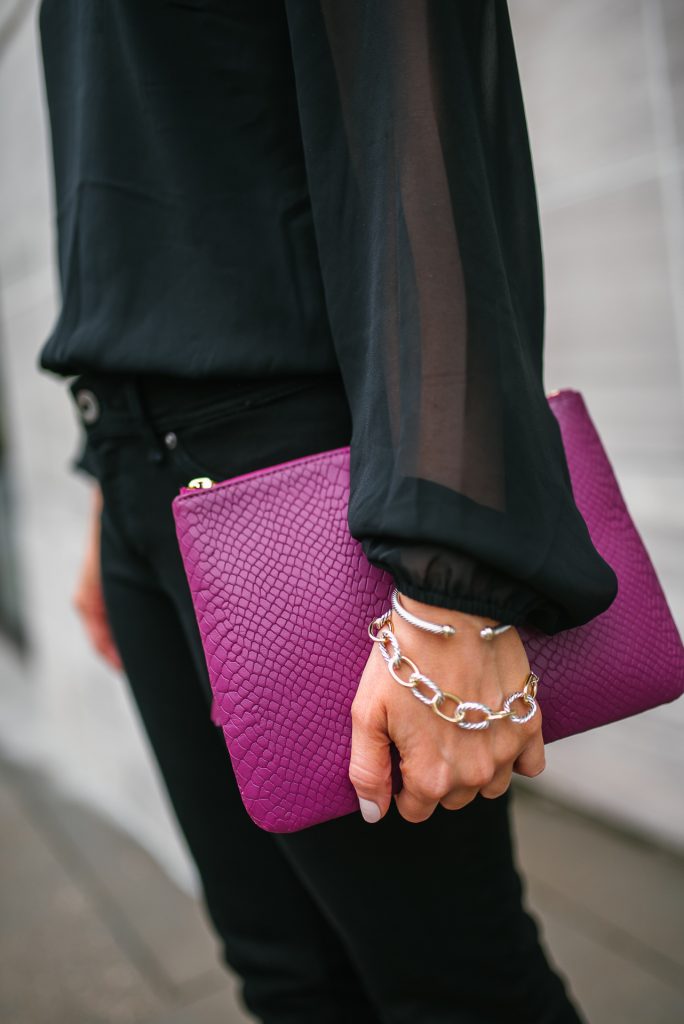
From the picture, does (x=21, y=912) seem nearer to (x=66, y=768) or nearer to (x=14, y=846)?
(x=14, y=846)

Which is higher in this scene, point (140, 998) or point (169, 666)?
point (169, 666)

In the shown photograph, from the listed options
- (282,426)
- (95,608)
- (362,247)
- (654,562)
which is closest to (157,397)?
(282,426)

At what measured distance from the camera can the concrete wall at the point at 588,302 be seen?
1.66m

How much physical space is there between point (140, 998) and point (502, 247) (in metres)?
1.75

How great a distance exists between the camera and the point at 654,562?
1818mm

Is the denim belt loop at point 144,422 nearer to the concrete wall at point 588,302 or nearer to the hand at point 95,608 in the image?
the hand at point 95,608

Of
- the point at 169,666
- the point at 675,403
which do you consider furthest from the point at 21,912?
the point at 675,403

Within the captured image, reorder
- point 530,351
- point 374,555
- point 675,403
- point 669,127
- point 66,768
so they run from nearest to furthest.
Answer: point 374,555, point 530,351, point 669,127, point 675,403, point 66,768

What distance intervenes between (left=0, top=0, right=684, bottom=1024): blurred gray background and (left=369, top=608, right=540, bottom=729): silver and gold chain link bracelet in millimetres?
1156

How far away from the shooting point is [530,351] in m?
0.83

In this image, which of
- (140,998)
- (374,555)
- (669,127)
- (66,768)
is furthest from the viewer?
(66,768)

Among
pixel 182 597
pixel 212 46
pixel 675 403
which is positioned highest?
pixel 212 46

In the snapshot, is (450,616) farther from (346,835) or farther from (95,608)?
(95,608)

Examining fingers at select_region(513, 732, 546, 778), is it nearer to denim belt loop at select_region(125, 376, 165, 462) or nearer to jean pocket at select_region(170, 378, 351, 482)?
jean pocket at select_region(170, 378, 351, 482)
